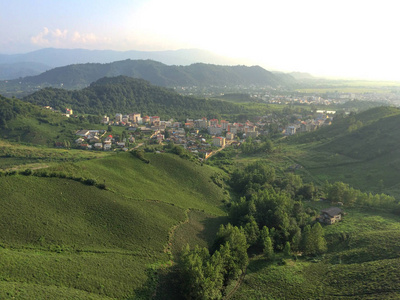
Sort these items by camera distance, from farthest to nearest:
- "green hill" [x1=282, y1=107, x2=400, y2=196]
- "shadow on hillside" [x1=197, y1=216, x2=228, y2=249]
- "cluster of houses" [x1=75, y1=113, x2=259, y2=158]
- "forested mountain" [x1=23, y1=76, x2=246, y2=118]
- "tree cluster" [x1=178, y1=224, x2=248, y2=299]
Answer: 1. "forested mountain" [x1=23, y1=76, x2=246, y2=118]
2. "cluster of houses" [x1=75, y1=113, x2=259, y2=158]
3. "green hill" [x1=282, y1=107, x2=400, y2=196]
4. "shadow on hillside" [x1=197, y1=216, x2=228, y2=249]
5. "tree cluster" [x1=178, y1=224, x2=248, y2=299]

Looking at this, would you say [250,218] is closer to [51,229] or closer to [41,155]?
[51,229]

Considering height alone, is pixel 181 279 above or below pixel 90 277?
below

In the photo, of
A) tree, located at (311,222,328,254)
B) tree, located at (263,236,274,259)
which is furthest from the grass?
tree, located at (311,222,328,254)

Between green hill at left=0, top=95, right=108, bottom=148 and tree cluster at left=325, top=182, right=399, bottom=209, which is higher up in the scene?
green hill at left=0, top=95, right=108, bottom=148

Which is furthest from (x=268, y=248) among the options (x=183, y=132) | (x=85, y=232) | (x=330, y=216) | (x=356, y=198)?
(x=183, y=132)

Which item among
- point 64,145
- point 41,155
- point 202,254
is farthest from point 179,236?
point 64,145

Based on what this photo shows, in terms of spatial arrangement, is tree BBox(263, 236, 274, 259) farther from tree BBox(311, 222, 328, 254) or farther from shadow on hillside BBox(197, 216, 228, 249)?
shadow on hillside BBox(197, 216, 228, 249)
